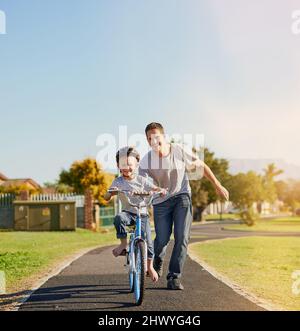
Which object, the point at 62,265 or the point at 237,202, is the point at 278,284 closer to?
the point at 62,265

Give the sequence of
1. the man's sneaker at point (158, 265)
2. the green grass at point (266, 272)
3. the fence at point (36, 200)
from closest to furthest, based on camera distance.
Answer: the green grass at point (266, 272), the man's sneaker at point (158, 265), the fence at point (36, 200)

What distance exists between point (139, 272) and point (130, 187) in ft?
3.16

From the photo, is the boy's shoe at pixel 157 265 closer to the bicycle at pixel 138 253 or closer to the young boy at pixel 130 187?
the young boy at pixel 130 187

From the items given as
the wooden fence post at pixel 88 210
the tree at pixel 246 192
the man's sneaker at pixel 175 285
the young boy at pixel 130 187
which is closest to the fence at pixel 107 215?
the wooden fence post at pixel 88 210

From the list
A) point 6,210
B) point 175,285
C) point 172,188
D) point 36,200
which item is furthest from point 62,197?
point 172,188

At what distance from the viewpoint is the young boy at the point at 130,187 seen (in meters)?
6.31

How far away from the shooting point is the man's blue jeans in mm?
6867

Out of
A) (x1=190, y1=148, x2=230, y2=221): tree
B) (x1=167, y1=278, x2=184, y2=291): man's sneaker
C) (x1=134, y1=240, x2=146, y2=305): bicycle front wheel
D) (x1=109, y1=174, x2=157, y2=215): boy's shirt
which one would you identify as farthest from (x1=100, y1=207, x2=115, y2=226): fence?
(x1=134, y1=240, x2=146, y2=305): bicycle front wheel

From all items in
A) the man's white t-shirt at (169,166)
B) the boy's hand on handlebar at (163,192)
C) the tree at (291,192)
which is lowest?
the tree at (291,192)

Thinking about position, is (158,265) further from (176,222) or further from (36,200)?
(36,200)

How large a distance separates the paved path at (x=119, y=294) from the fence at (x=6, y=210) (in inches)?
676
